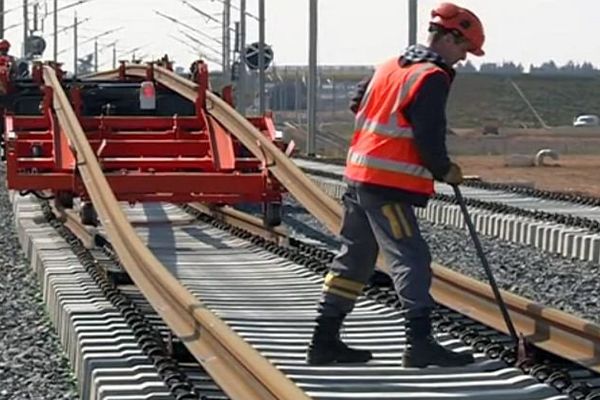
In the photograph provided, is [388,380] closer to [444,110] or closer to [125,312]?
[444,110]

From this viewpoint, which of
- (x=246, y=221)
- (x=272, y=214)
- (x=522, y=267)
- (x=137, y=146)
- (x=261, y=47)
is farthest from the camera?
(x=261, y=47)

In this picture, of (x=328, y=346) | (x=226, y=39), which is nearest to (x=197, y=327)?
(x=328, y=346)

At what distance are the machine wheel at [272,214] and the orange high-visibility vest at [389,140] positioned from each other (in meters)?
8.15

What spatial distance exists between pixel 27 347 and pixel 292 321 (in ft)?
5.83

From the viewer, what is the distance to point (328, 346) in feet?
26.8

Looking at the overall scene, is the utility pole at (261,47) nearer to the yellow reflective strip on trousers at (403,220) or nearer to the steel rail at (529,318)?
the steel rail at (529,318)

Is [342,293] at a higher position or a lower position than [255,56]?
lower

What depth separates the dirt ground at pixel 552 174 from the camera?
1191 inches

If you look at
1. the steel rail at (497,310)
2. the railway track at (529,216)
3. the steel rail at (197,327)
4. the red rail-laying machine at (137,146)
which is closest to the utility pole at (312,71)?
the railway track at (529,216)

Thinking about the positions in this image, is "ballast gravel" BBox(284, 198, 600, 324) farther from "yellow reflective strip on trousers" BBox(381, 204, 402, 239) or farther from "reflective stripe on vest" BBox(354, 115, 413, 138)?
"reflective stripe on vest" BBox(354, 115, 413, 138)

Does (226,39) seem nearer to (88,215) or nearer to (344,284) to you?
(88,215)

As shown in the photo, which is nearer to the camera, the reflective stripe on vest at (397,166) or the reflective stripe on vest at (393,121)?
the reflective stripe on vest at (393,121)

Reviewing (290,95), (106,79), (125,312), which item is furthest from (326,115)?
(125,312)

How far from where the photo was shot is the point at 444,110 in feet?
24.6
